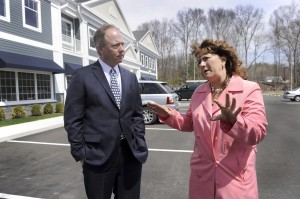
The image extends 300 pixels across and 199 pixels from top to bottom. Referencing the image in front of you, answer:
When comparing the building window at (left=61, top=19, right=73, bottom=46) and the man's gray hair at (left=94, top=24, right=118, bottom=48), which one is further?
the building window at (left=61, top=19, right=73, bottom=46)

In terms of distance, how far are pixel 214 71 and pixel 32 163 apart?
5.16 m

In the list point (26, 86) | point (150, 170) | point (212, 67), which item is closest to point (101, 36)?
point (212, 67)

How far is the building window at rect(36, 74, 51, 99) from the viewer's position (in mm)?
16922

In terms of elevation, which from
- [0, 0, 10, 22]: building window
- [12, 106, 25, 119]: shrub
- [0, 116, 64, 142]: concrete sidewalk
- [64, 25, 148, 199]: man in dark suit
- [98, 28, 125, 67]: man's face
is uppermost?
[0, 0, 10, 22]: building window

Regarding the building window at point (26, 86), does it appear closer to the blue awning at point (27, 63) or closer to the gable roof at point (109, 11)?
the blue awning at point (27, 63)

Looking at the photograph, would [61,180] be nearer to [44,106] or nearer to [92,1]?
[44,106]

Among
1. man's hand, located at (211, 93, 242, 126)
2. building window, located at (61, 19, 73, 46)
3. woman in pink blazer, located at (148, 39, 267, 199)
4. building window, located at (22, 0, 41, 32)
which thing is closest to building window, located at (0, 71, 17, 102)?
building window, located at (22, 0, 41, 32)

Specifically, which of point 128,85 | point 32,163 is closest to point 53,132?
point 32,163

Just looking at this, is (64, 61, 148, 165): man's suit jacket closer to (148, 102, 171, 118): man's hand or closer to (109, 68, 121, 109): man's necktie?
(109, 68, 121, 109): man's necktie

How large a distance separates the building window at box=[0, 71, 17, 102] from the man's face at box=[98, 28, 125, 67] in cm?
1274

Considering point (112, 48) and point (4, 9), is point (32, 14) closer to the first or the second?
point (4, 9)

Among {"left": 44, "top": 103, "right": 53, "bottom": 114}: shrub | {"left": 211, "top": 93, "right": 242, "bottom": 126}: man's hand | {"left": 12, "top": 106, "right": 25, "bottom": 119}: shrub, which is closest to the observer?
{"left": 211, "top": 93, "right": 242, "bottom": 126}: man's hand

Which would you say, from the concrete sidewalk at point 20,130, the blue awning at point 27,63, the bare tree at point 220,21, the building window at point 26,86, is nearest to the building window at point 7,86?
the building window at point 26,86

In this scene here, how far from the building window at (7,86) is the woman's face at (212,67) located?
1363 cm
